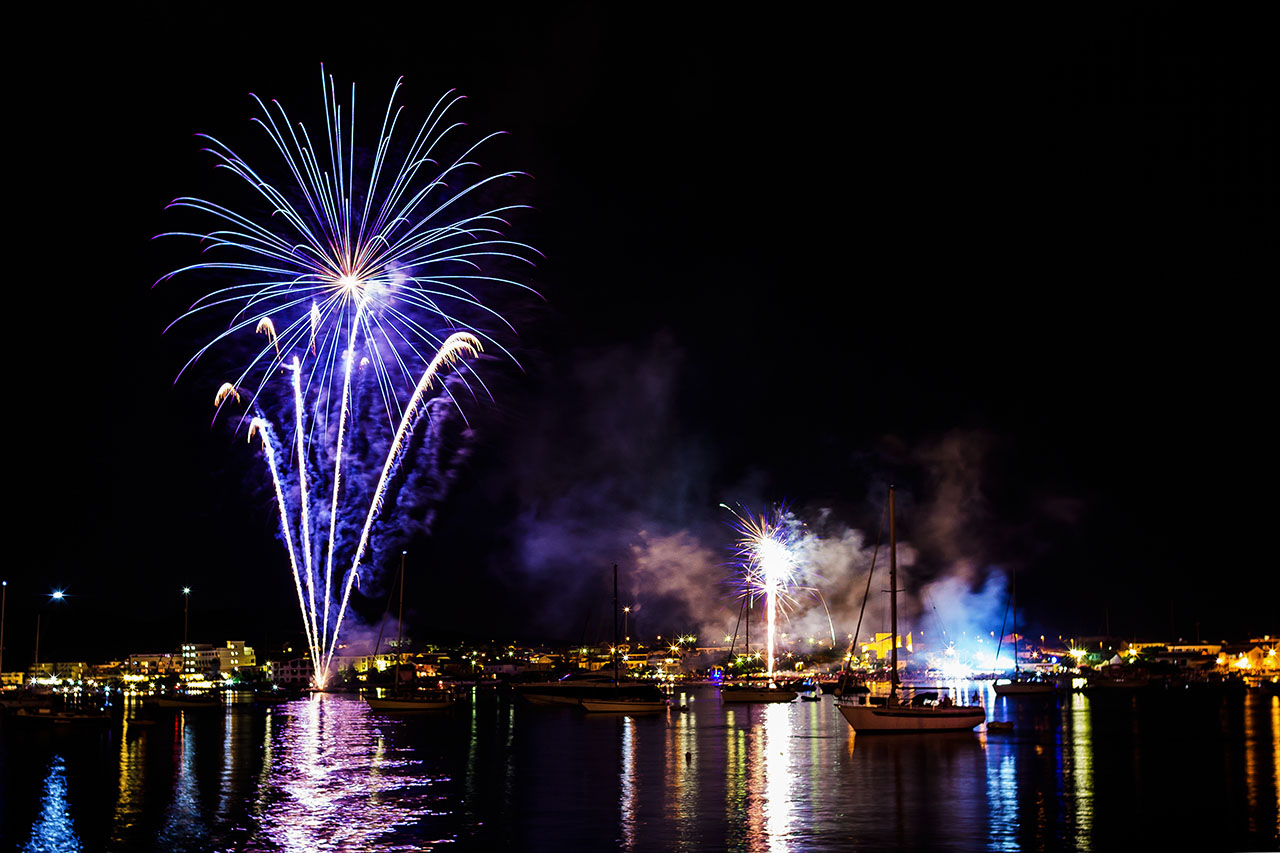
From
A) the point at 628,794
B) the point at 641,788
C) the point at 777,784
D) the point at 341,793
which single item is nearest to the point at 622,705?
the point at 777,784

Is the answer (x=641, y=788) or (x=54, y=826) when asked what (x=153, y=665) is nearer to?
(x=54, y=826)

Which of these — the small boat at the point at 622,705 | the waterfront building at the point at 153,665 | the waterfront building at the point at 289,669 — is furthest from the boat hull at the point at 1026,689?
the waterfront building at the point at 153,665

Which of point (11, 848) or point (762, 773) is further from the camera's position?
point (762, 773)

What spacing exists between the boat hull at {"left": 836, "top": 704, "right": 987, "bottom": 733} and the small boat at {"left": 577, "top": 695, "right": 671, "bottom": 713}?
77.2ft

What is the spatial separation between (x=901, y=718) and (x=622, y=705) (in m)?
27.3

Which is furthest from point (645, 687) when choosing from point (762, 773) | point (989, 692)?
point (762, 773)

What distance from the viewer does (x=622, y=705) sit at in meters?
69.2

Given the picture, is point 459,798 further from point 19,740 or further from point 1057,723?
point 1057,723

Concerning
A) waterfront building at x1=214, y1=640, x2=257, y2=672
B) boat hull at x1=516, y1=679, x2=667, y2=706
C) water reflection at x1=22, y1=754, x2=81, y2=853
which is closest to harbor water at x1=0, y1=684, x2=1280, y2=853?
water reflection at x1=22, y1=754, x2=81, y2=853

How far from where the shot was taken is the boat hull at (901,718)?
4478 cm

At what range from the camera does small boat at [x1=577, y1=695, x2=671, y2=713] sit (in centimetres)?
6768

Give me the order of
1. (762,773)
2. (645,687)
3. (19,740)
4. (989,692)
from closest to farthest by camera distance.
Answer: (762,773) < (19,740) < (645,687) < (989,692)

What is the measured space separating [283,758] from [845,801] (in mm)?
20654

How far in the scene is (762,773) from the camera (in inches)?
1265
